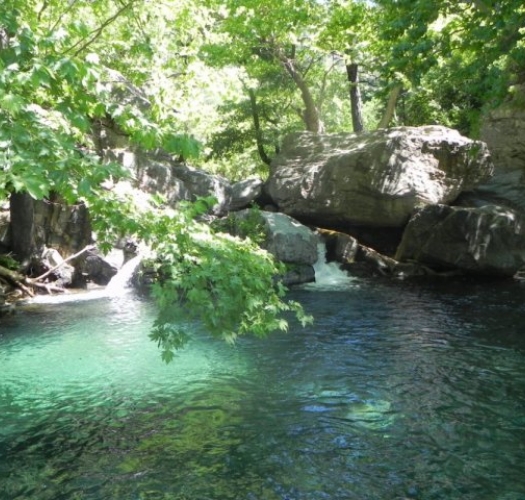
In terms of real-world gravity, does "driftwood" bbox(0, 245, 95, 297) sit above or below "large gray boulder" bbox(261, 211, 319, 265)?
below

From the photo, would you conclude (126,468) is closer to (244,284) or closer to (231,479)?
(231,479)

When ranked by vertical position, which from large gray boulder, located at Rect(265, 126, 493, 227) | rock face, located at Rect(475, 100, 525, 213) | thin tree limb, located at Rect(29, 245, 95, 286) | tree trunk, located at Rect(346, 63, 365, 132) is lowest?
thin tree limb, located at Rect(29, 245, 95, 286)

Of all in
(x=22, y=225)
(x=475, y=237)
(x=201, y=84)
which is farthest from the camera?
(x=475, y=237)

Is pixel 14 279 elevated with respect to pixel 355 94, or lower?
lower

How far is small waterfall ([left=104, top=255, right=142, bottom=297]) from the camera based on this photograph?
57.6 feet

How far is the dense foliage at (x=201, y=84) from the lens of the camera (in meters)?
4.50

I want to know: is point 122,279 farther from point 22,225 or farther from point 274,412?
point 274,412

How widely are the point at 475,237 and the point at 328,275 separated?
4855mm

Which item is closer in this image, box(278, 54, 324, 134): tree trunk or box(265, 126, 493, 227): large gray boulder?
box(265, 126, 493, 227): large gray boulder

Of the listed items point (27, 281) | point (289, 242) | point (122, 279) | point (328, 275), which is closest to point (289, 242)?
point (289, 242)

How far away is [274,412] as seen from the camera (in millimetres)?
7570

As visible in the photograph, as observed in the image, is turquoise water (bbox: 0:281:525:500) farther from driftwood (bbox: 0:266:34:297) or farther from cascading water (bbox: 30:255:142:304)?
driftwood (bbox: 0:266:34:297)

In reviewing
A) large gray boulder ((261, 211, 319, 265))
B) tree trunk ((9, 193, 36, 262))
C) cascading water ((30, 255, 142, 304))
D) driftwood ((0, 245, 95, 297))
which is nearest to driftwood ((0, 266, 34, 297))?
driftwood ((0, 245, 95, 297))

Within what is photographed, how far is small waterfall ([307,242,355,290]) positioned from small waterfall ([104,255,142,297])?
5.79m
